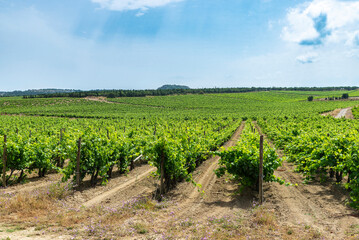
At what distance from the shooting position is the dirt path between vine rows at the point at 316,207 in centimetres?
632

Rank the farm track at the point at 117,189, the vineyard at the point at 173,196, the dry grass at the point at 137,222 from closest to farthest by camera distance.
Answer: the dry grass at the point at 137,222 < the vineyard at the point at 173,196 < the farm track at the point at 117,189

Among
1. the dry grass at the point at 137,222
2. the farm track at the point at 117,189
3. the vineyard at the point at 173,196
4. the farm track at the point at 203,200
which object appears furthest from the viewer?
the farm track at the point at 117,189

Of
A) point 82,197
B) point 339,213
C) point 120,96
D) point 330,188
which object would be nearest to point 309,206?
point 339,213

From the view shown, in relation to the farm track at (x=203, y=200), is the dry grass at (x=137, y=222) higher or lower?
higher

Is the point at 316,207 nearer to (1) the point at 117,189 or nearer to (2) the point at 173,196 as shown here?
(2) the point at 173,196

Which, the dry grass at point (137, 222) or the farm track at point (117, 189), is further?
the farm track at point (117, 189)

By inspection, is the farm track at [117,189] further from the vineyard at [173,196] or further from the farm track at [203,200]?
the farm track at [203,200]

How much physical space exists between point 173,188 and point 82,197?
360 centimetres

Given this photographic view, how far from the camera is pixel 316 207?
765 cm

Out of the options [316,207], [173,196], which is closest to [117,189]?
[173,196]

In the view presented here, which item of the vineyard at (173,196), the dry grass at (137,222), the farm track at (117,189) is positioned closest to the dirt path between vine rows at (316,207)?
the vineyard at (173,196)

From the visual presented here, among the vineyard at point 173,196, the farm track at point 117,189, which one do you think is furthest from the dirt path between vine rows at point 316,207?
the farm track at point 117,189

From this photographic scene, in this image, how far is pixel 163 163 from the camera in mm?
9281

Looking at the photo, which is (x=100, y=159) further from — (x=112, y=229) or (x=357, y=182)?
(x=357, y=182)
